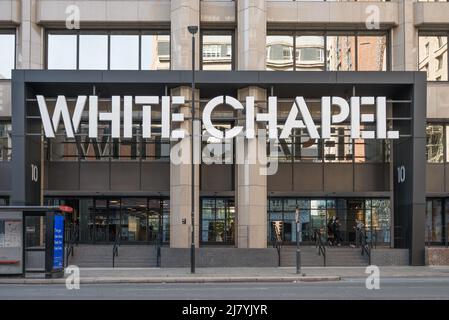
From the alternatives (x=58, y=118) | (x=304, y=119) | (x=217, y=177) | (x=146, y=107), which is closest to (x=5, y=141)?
(x=58, y=118)

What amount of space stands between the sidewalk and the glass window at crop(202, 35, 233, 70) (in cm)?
1159

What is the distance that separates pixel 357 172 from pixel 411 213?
17.3 ft

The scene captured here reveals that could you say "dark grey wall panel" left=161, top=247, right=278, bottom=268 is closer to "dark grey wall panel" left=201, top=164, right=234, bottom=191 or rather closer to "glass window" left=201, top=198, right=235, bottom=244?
"dark grey wall panel" left=201, top=164, right=234, bottom=191

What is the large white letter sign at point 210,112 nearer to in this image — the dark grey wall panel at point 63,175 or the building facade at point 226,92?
the building facade at point 226,92

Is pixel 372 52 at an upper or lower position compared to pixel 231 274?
upper

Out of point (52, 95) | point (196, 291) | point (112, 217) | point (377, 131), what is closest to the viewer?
point (196, 291)

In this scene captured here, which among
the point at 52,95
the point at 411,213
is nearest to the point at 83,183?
the point at 52,95

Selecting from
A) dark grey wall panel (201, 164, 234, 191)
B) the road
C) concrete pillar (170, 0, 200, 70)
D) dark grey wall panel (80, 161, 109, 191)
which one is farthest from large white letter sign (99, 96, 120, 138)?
the road

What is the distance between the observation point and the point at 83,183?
3641cm

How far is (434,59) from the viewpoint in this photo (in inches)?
1419

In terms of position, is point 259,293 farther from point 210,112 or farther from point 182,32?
point 182,32

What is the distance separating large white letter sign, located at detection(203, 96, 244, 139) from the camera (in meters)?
31.7

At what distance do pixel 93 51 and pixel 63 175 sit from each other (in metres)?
6.93

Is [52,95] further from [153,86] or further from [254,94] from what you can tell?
[254,94]
